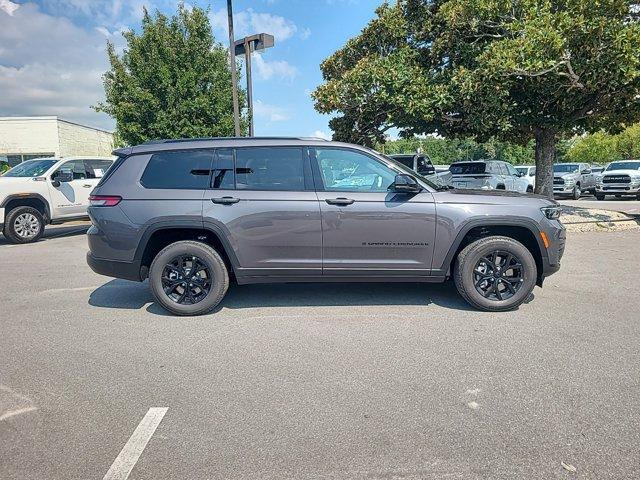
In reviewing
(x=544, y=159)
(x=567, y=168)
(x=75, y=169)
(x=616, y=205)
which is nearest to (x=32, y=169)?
(x=75, y=169)

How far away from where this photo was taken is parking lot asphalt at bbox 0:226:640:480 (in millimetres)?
2475

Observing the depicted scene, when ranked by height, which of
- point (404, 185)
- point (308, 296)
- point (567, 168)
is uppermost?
point (567, 168)

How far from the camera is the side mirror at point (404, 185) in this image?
4582mm

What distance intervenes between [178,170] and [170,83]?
12307 mm

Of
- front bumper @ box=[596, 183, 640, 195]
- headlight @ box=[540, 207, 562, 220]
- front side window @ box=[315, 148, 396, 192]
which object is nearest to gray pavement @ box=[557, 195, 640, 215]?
front bumper @ box=[596, 183, 640, 195]

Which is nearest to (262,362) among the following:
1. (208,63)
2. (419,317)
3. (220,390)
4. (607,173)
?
(220,390)

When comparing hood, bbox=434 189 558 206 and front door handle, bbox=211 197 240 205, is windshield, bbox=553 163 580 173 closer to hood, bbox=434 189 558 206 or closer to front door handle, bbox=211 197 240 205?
hood, bbox=434 189 558 206

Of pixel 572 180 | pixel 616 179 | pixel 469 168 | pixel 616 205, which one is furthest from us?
pixel 572 180

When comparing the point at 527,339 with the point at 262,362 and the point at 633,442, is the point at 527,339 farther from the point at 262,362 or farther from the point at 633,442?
the point at 262,362

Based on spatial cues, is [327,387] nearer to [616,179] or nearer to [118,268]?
[118,268]

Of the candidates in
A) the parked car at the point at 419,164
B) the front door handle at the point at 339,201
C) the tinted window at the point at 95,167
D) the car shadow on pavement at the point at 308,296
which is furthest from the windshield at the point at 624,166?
the tinted window at the point at 95,167

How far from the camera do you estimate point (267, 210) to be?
4656 millimetres

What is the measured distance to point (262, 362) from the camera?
368 cm

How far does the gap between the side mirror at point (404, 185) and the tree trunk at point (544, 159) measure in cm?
925
